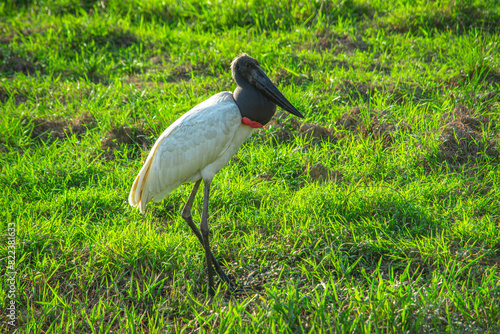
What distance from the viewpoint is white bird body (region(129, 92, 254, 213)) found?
Answer: 3.15 m

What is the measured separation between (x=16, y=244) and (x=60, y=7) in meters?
5.05

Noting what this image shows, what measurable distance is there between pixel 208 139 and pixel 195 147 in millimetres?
117

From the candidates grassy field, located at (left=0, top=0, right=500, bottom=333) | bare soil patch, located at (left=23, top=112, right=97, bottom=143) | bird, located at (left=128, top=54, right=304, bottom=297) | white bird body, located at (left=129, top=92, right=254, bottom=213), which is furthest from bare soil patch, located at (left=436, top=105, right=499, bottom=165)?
bare soil patch, located at (left=23, top=112, right=97, bottom=143)

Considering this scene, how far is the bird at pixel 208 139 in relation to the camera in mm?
3158

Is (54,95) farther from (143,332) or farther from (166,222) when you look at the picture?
(143,332)

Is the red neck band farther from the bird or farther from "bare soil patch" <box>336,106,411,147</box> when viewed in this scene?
"bare soil patch" <box>336,106,411,147</box>

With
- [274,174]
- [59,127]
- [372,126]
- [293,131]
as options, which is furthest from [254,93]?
[59,127]

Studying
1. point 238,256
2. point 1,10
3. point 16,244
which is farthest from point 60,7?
point 238,256

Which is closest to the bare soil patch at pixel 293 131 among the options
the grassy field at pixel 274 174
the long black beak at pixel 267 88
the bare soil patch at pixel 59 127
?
the grassy field at pixel 274 174

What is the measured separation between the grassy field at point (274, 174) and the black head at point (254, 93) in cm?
86

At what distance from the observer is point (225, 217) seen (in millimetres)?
3660

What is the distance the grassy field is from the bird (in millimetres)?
339

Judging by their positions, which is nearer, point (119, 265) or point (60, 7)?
point (119, 265)

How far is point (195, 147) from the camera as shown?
10.5 ft
